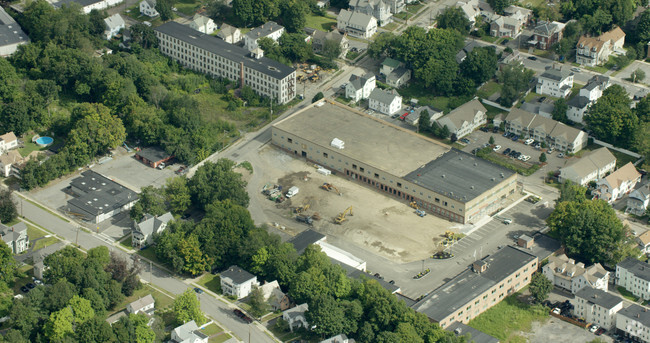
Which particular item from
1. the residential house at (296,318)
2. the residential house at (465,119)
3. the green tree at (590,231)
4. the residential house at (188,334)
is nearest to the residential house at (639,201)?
the green tree at (590,231)

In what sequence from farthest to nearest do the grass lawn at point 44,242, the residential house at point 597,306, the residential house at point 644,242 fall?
the grass lawn at point 44,242 < the residential house at point 644,242 < the residential house at point 597,306

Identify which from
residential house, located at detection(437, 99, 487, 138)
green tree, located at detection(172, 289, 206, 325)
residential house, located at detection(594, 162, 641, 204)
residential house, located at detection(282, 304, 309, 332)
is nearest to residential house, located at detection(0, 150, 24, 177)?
green tree, located at detection(172, 289, 206, 325)

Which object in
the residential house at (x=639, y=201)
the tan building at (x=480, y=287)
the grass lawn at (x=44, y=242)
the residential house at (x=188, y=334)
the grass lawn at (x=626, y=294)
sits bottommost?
the grass lawn at (x=44, y=242)

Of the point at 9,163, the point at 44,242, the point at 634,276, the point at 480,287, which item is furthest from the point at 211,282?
the point at 634,276

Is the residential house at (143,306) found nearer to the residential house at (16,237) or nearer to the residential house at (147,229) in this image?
the residential house at (147,229)

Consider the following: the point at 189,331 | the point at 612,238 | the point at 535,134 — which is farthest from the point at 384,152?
the point at 189,331

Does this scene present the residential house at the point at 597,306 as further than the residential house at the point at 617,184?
No

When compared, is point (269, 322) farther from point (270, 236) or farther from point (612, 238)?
point (612, 238)

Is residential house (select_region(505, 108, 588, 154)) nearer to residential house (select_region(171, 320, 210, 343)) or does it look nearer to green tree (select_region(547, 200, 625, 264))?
green tree (select_region(547, 200, 625, 264))
